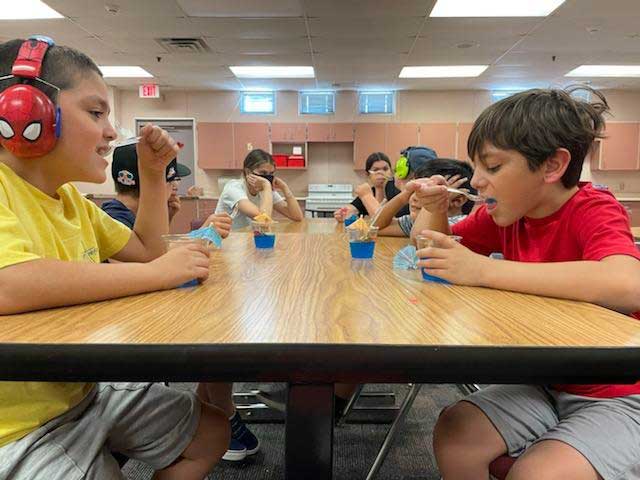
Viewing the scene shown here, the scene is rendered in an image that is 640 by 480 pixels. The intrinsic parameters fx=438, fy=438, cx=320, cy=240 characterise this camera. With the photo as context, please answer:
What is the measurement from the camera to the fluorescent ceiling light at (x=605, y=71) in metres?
6.47

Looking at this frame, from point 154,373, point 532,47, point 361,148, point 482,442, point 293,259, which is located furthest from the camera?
point 361,148

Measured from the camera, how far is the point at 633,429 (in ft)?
2.48

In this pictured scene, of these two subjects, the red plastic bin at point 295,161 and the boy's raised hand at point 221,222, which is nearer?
the boy's raised hand at point 221,222

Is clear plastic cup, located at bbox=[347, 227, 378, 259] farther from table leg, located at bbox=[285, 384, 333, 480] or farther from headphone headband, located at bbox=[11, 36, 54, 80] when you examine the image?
headphone headband, located at bbox=[11, 36, 54, 80]

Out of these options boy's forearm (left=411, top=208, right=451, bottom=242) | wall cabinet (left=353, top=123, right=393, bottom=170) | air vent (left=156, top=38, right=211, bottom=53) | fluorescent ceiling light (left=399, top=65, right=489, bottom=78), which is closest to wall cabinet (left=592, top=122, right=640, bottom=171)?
fluorescent ceiling light (left=399, top=65, right=489, bottom=78)

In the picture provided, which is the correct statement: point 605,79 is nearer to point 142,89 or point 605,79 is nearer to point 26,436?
point 142,89

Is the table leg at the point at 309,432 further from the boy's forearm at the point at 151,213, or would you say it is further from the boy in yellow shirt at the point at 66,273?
the boy's forearm at the point at 151,213

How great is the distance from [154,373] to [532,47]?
6214mm

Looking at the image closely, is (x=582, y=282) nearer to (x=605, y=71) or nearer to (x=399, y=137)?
(x=399, y=137)

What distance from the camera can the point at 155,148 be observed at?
123cm

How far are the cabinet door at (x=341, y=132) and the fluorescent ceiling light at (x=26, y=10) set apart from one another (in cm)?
452

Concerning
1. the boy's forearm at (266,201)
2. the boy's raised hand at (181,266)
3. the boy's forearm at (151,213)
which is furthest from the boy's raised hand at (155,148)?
the boy's forearm at (266,201)

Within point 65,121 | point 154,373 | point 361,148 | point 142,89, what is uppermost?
point 142,89

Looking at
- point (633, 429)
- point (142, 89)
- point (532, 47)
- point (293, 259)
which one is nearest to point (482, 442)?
point (633, 429)
